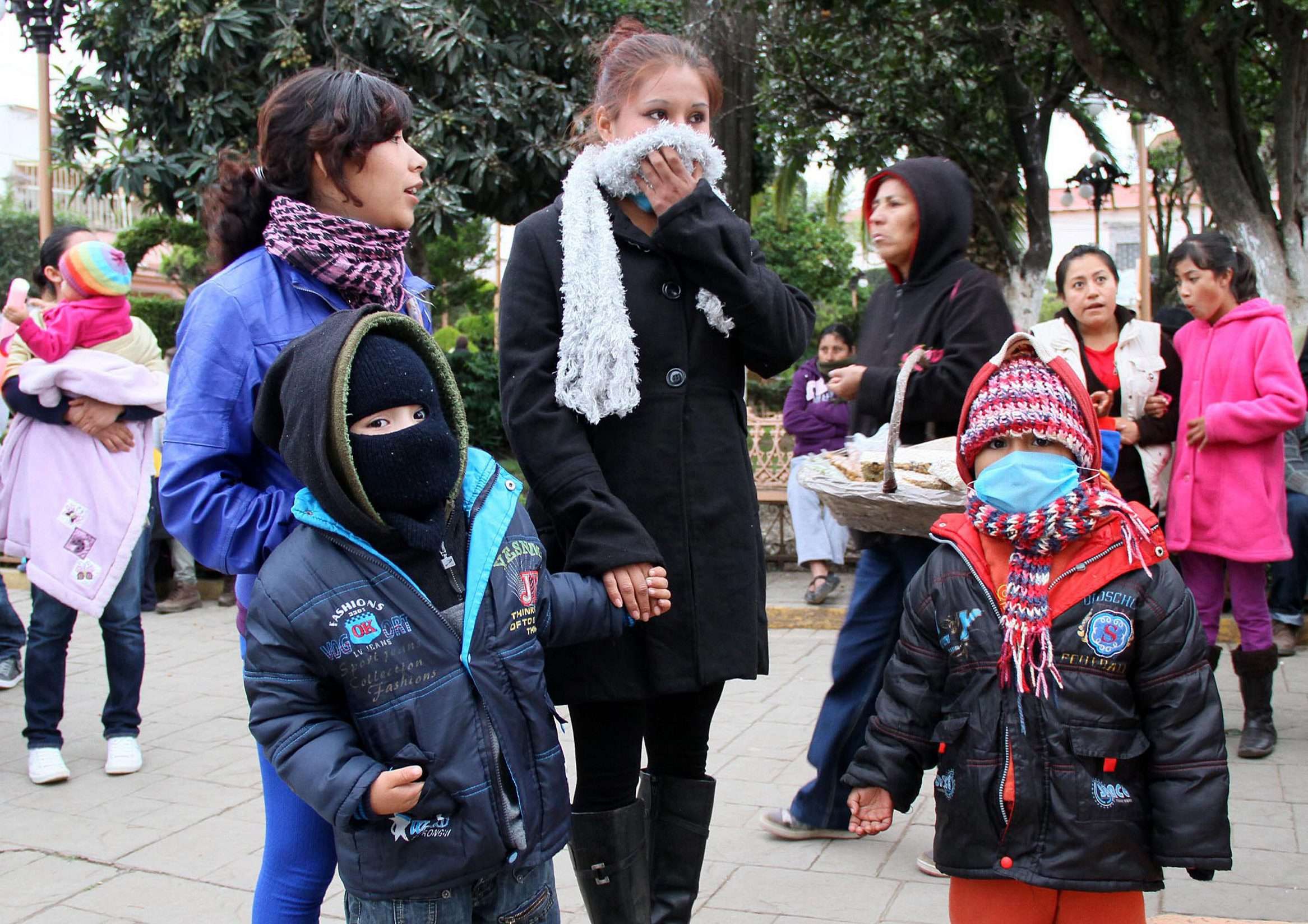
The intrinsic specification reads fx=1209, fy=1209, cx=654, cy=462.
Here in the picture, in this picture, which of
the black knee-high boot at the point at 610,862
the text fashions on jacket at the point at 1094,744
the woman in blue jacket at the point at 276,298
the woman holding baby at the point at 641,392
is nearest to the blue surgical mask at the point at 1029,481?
the text fashions on jacket at the point at 1094,744

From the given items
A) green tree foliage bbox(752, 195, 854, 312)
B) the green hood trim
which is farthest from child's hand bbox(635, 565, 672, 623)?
green tree foliage bbox(752, 195, 854, 312)

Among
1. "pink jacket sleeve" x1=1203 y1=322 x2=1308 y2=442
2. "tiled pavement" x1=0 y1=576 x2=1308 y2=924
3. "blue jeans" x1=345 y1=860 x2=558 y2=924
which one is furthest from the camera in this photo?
"pink jacket sleeve" x1=1203 y1=322 x2=1308 y2=442

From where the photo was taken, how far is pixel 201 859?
152 inches

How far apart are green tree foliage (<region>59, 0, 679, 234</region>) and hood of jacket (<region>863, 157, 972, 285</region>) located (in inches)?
230

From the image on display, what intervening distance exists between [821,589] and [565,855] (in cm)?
402

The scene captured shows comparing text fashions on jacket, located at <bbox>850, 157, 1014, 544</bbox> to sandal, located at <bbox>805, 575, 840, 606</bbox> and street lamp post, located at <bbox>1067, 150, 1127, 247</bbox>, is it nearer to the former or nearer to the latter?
sandal, located at <bbox>805, 575, 840, 606</bbox>

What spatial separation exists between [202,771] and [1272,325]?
14.7ft

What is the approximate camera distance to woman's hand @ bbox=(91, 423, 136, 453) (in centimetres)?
480

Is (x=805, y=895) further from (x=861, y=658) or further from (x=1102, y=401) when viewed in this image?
(x=1102, y=401)

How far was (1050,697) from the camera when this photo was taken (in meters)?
2.33

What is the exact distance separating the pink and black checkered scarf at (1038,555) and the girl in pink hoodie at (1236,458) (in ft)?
8.00

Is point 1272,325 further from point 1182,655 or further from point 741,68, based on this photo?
point 741,68

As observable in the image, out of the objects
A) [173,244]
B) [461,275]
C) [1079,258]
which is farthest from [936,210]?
[461,275]

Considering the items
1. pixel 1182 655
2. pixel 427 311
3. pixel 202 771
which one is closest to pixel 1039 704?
pixel 1182 655
